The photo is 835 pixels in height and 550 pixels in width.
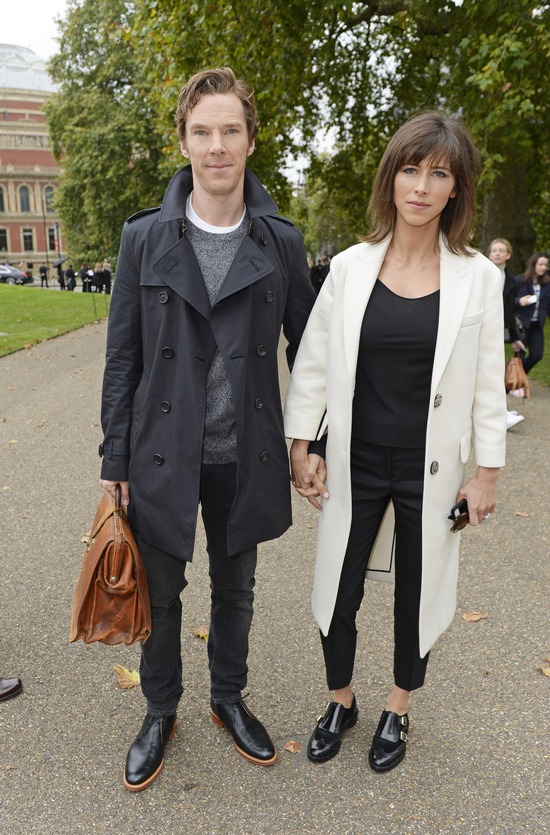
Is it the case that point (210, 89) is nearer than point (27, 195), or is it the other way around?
point (210, 89)

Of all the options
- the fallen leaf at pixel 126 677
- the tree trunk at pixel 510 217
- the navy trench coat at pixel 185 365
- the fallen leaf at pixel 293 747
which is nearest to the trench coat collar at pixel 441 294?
the navy trench coat at pixel 185 365

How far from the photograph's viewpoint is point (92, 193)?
3111 centimetres

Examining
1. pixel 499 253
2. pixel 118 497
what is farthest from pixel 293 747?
pixel 499 253

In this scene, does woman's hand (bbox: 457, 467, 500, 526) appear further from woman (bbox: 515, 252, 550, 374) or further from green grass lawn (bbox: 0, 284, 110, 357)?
green grass lawn (bbox: 0, 284, 110, 357)

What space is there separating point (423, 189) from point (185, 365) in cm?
91

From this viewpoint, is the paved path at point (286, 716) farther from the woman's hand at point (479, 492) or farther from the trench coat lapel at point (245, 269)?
the trench coat lapel at point (245, 269)

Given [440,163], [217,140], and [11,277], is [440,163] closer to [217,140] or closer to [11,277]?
[217,140]

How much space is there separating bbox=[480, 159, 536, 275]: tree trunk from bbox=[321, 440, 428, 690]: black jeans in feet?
38.9

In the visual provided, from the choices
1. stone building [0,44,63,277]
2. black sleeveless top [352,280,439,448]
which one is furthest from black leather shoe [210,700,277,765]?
stone building [0,44,63,277]

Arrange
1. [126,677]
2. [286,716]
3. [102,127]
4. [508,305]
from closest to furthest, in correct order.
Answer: [286,716]
[126,677]
[508,305]
[102,127]

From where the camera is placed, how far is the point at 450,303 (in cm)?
229

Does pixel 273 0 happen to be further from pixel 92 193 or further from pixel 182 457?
pixel 92 193

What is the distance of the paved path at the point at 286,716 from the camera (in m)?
2.45

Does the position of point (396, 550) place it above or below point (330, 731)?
above
